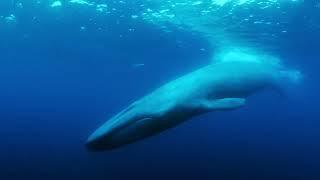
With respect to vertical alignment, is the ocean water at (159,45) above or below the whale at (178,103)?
above

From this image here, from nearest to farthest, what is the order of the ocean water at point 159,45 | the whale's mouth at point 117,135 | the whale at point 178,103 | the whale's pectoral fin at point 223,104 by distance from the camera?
the whale's mouth at point 117,135, the whale at point 178,103, the whale's pectoral fin at point 223,104, the ocean water at point 159,45

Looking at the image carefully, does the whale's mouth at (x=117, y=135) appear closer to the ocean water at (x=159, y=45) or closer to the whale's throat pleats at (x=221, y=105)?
the whale's throat pleats at (x=221, y=105)

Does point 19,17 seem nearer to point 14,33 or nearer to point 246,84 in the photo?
point 14,33

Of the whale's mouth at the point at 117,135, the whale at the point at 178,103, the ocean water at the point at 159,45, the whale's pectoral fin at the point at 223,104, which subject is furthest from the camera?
the ocean water at the point at 159,45

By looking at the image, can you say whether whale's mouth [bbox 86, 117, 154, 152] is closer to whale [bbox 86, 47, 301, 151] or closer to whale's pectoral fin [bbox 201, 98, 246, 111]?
whale [bbox 86, 47, 301, 151]

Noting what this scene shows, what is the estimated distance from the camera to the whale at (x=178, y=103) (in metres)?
5.41

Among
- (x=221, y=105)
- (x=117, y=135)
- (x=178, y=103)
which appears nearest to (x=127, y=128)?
(x=117, y=135)

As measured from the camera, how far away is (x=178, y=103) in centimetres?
653

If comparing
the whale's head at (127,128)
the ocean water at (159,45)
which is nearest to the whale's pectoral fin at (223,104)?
the whale's head at (127,128)

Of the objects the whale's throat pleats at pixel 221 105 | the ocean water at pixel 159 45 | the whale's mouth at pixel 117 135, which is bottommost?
the whale's mouth at pixel 117 135

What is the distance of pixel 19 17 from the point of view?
84.8 ft

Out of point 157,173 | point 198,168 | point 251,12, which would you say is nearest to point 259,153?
point 198,168

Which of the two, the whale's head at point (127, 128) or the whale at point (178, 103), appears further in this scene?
the whale at point (178, 103)

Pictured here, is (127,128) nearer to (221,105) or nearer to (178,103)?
(178,103)
